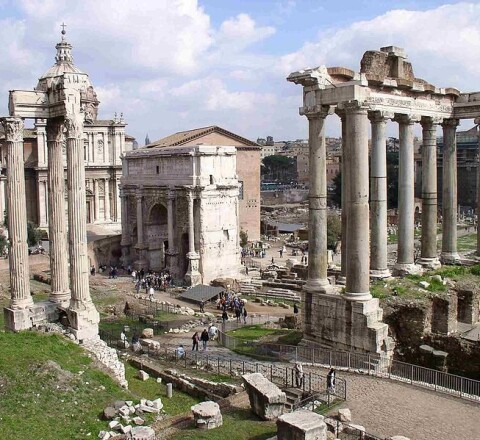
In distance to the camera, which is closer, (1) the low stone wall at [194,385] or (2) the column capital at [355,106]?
(1) the low stone wall at [194,385]

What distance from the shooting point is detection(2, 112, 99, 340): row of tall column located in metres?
16.9

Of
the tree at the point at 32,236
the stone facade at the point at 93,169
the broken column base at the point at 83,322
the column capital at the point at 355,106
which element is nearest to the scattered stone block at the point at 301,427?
the broken column base at the point at 83,322

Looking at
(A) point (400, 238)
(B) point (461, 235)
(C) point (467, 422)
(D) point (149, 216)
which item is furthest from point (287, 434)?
(B) point (461, 235)

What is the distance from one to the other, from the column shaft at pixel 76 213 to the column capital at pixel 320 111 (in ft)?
20.7

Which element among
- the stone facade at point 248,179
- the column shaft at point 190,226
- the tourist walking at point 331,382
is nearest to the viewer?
the tourist walking at point 331,382

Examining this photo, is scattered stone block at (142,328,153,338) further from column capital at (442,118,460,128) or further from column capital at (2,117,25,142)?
column capital at (442,118,460,128)

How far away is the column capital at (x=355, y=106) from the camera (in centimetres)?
1570

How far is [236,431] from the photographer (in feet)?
38.2

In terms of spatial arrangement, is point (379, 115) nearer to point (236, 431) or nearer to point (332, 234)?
point (236, 431)

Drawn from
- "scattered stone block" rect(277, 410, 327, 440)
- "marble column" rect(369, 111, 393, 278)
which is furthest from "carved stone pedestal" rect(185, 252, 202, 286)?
"scattered stone block" rect(277, 410, 327, 440)

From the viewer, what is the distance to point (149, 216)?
1599 inches

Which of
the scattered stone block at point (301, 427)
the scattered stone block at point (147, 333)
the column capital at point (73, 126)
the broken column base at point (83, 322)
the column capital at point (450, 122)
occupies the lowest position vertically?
the scattered stone block at point (147, 333)

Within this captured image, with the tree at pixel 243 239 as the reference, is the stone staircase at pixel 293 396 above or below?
below

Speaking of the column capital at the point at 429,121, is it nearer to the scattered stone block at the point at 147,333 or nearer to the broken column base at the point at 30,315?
the scattered stone block at the point at 147,333
